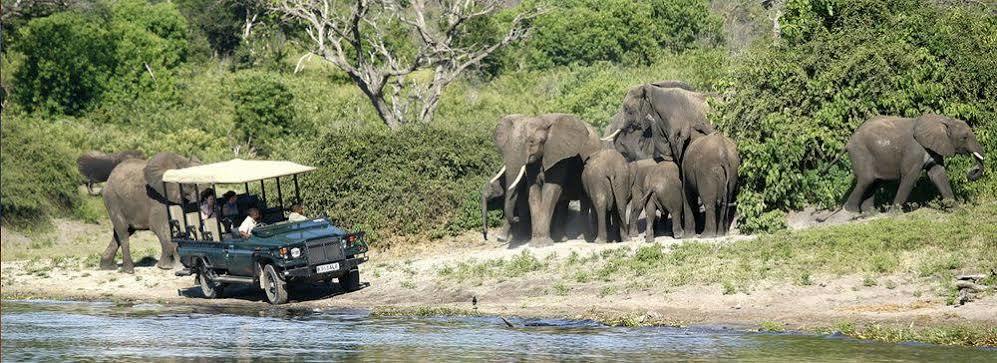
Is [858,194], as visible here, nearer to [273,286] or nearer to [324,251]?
[324,251]

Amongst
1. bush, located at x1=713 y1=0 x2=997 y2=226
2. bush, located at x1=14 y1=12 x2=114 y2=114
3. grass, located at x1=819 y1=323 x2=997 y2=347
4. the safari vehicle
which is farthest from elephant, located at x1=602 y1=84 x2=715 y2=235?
bush, located at x1=14 y1=12 x2=114 y2=114

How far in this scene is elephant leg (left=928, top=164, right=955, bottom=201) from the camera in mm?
23766

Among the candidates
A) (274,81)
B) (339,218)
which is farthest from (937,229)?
(274,81)

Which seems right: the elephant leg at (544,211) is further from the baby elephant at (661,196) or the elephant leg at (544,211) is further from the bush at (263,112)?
the bush at (263,112)

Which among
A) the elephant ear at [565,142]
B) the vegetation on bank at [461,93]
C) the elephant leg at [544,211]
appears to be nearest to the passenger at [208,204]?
the vegetation on bank at [461,93]

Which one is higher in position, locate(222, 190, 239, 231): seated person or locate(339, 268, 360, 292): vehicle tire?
locate(222, 190, 239, 231): seated person

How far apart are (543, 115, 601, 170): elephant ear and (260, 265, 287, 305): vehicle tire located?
505 centimetres

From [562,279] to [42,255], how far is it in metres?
13.3

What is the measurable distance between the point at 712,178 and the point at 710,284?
423cm

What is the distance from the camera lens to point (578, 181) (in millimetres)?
26938

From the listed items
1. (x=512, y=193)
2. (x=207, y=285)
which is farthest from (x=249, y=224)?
(x=512, y=193)

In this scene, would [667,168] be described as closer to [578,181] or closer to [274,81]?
[578,181]

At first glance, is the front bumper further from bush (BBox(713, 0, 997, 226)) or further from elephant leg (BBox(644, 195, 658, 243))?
bush (BBox(713, 0, 997, 226))

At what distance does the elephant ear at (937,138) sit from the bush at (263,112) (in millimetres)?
24112
